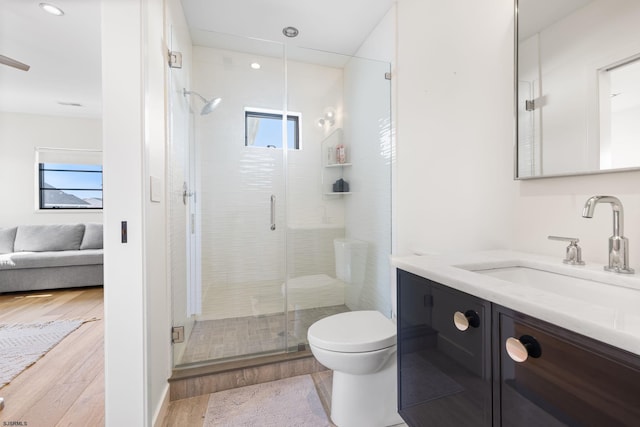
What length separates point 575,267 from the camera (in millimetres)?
849

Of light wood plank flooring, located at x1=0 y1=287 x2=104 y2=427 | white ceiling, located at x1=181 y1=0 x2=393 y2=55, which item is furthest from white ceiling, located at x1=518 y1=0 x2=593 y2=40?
light wood plank flooring, located at x1=0 y1=287 x2=104 y2=427

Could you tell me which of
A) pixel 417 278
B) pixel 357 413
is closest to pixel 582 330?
pixel 417 278

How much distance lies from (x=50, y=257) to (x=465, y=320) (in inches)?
186

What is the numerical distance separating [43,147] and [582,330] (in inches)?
247

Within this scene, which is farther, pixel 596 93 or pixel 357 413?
pixel 357 413

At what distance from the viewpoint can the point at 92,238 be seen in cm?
394

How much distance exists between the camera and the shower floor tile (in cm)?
193

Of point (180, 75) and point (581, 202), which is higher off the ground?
point (180, 75)

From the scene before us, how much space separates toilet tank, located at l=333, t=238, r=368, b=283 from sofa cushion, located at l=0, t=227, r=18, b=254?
448 cm

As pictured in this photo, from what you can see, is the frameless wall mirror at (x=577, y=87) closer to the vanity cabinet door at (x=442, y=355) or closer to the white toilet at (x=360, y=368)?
the vanity cabinet door at (x=442, y=355)

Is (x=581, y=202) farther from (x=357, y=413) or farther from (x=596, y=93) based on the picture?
(x=357, y=413)

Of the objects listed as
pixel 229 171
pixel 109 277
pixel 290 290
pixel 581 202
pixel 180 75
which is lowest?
pixel 290 290

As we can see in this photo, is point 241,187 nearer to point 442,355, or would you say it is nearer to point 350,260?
point 350,260

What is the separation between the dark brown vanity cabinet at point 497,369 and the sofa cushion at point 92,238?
453cm
